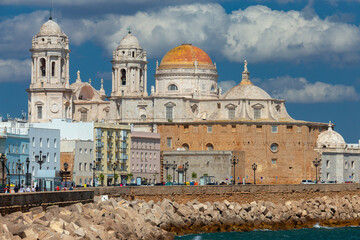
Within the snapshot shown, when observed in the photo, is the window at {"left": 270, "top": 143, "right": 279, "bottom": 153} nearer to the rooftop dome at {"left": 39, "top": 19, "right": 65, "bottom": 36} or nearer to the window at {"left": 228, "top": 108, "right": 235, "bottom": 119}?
the window at {"left": 228, "top": 108, "right": 235, "bottom": 119}

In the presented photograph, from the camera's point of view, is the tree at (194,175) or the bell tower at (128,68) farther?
the bell tower at (128,68)

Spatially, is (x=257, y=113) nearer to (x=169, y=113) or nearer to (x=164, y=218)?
(x=169, y=113)

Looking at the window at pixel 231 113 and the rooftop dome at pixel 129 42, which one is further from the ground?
the rooftop dome at pixel 129 42

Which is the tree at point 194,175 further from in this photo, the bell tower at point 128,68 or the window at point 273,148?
the bell tower at point 128,68

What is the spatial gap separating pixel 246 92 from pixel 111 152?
82.3ft

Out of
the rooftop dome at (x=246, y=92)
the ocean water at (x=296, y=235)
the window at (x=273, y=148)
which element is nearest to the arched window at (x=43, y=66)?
the rooftop dome at (x=246, y=92)

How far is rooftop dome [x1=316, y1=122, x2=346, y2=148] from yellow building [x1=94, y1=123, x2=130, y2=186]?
2419 centimetres

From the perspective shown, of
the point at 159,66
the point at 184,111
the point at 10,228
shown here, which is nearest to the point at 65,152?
the point at 184,111

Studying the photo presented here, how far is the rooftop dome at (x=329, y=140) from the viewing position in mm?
113312

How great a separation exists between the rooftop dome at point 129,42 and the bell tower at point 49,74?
11.1 m

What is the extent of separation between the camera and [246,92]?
383ft

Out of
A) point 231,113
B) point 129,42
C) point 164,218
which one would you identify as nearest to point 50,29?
point 129,42

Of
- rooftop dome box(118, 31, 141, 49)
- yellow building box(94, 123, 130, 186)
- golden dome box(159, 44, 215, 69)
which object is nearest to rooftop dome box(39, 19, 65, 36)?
rooftop dome box(118, 31, 141, 49)

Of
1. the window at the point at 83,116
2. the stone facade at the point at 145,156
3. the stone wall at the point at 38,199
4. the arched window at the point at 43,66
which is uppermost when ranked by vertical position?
the arched window at the point at 43,66
